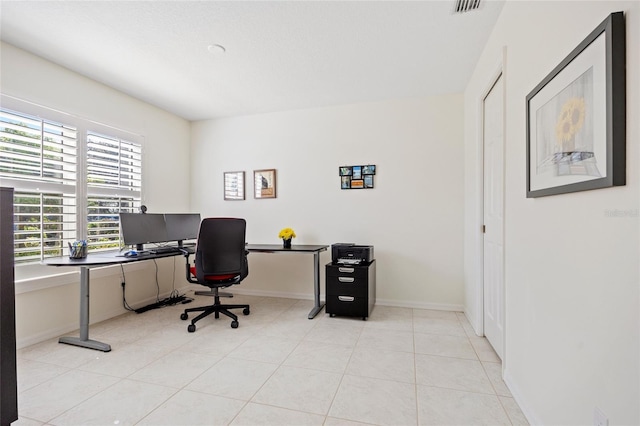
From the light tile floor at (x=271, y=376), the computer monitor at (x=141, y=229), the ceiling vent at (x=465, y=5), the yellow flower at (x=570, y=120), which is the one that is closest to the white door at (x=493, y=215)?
the light tile floor at (x=271, y=376)

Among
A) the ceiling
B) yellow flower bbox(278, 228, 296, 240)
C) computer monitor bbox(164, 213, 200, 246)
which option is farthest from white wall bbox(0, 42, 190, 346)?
yellow flower bbox(278, 228, 296, 240)

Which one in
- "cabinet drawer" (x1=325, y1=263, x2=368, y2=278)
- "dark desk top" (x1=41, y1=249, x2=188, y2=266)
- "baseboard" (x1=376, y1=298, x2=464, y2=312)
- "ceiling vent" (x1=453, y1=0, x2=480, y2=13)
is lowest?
"baseboard" (x1=376, y1=298, x2=464, y2=312)

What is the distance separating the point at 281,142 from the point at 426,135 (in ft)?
6.47

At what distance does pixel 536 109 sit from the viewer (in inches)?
58.8

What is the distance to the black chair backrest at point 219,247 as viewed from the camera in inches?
116

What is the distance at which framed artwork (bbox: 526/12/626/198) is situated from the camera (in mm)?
915

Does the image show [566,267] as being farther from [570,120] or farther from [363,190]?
[363,190]

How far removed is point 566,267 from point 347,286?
2.19 metres

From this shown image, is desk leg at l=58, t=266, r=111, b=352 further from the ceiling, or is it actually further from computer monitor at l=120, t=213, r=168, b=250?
the ceiling

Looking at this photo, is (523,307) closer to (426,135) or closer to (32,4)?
(426,135)

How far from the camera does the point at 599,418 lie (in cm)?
101

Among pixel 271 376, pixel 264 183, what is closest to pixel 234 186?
pixel 264 183

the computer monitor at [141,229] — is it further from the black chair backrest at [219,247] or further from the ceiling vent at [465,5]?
the ceiling vent at [465,5]

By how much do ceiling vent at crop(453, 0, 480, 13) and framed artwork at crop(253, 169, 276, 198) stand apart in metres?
2.79
